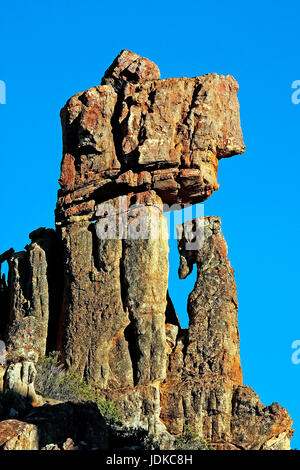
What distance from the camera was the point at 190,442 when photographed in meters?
50.7

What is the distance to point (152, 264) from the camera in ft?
174

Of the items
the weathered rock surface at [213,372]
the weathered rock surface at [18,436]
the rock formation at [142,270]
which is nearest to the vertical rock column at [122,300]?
the rock formation at [142,270]

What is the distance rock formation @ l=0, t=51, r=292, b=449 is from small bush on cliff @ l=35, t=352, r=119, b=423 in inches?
16.6

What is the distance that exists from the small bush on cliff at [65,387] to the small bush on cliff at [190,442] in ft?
7.81

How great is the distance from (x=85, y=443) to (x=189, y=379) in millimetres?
10693

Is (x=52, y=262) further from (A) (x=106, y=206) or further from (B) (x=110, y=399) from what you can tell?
(B) (x=110, y=399)

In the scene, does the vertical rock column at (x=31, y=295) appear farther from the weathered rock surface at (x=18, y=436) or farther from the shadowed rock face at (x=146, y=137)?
the weathered rock surface at (x=18, y=436)

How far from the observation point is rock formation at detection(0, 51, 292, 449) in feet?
171

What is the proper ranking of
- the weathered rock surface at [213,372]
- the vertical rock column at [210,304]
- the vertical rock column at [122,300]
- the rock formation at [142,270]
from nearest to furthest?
the weathered rock surface at [213,372] → the rock formation at [142,270] → the vertical rock column at [122,300] → the vertical rock column at [210,304]

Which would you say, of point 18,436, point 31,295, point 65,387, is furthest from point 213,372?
point 18,436

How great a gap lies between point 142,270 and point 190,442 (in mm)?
6603

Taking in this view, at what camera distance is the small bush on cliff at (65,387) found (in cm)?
5100

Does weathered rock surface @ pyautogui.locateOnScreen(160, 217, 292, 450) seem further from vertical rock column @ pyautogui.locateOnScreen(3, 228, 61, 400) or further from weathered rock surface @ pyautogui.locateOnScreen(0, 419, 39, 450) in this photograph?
weathered rock surface @ pyautogui.locateOnScreen(0, 419, 39, 450)

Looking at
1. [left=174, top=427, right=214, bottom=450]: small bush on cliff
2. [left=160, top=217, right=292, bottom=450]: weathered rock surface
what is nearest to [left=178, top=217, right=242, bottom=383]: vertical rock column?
[left=160, top=217, right=292, bottom=450]: weathered rock surface
